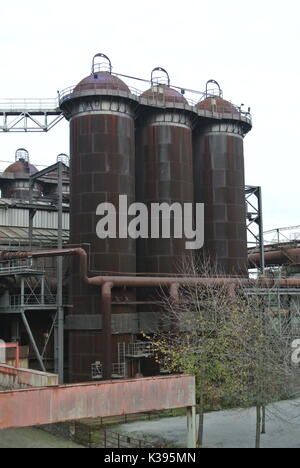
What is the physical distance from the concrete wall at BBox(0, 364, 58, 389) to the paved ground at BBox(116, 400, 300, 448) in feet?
23.5

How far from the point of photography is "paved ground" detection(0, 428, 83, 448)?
22516mm

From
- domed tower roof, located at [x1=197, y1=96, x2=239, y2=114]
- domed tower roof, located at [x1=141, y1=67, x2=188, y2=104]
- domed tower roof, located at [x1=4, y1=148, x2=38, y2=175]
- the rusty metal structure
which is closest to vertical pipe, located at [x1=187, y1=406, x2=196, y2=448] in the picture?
the rusty metal structure

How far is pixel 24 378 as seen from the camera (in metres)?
18.1

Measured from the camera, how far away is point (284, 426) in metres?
25.1

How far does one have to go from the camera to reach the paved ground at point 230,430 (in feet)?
73.0

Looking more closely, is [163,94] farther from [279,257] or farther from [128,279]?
[279,257]

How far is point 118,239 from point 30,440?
13.6 meters

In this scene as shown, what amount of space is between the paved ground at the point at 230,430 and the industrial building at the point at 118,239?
504cm

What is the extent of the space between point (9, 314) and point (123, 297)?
Answer: 29.9 feet

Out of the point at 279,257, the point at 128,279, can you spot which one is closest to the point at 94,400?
the point at 128,279

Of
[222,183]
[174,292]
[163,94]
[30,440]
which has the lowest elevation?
[30,440]

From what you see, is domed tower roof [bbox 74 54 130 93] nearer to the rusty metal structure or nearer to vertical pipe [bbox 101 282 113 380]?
the rusty metal structure

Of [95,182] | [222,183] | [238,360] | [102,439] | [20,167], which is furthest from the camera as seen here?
[20,167]

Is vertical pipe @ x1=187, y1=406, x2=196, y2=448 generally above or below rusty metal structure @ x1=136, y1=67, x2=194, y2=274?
below
